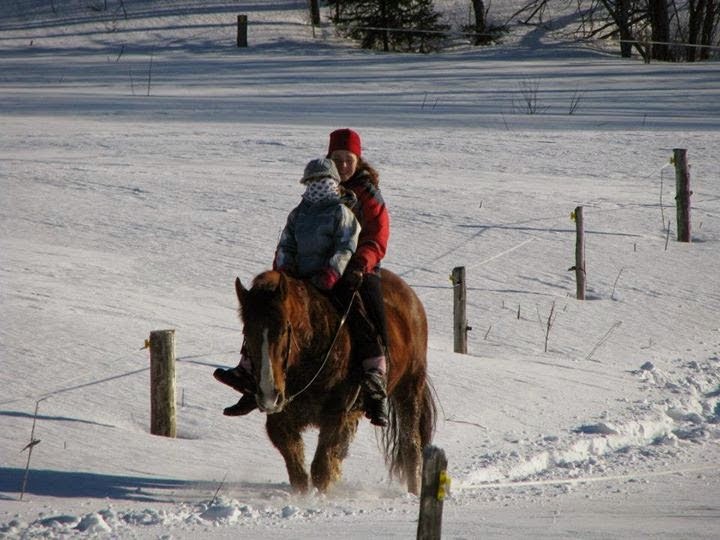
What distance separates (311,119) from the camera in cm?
2292

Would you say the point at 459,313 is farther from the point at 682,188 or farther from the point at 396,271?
the point at 682,188

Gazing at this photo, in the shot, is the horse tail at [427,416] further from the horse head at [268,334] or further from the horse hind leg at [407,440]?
the horse head at [268,334]

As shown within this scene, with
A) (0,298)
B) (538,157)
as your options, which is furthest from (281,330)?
(538,157)

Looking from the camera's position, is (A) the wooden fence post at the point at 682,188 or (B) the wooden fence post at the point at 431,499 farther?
(A) the wooden fence post at the point at 682,188

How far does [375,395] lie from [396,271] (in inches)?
291

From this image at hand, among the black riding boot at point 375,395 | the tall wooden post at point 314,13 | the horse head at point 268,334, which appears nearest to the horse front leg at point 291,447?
the black riding boot at point 375,395

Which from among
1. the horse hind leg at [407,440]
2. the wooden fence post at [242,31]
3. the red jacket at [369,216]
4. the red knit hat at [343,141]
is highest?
the wooden fence post at [242,31]

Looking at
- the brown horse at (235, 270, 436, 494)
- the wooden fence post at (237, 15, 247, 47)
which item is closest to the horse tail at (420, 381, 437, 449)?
the brown horse at (235, 270, 436, 494)

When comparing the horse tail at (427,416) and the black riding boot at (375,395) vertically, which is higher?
the black riding boot at (375,395)

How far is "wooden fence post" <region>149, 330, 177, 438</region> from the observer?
7.00 meters

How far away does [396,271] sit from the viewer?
1335cm

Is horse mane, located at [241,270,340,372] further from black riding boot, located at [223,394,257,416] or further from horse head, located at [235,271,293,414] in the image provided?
black riding boot, located at [223,394,257,416]

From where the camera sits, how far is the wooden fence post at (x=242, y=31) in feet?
120

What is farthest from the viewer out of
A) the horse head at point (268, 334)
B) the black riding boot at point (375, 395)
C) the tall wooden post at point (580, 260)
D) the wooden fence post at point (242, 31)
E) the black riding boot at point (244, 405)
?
the wooden fence post at point (242, 31)
